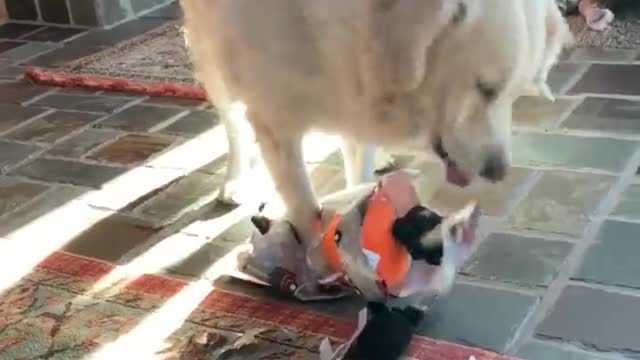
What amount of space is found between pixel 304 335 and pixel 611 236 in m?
0.69

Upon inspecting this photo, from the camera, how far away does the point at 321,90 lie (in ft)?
5.58

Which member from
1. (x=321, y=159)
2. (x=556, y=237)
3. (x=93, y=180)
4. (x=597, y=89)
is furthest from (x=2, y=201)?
(x=597, y=89)

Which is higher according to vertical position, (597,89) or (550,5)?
(550,5)

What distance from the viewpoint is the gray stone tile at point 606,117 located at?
248cm

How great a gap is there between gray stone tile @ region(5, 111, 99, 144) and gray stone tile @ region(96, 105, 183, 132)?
0.25 ft

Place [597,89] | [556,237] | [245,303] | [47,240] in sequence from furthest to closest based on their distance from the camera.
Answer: [597,89] → [47,240] → [556,237] → [245,303]

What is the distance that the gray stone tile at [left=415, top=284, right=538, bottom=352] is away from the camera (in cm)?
166

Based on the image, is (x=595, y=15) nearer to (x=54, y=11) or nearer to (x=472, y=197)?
(x=472, y=197)

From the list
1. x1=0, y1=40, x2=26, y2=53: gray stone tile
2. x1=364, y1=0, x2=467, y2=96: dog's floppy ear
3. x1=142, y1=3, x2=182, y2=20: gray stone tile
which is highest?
x1=364, y1=0, x2=467, y2=96: dog's floppy ear

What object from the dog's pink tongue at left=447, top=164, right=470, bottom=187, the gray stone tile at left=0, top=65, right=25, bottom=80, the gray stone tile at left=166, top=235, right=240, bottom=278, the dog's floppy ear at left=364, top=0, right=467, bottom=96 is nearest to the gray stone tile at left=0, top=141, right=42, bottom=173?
the gray stone tile at left=0, top=65, right=25, bottom=80

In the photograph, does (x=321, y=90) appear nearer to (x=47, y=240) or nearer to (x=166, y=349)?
(x=166, y=349)

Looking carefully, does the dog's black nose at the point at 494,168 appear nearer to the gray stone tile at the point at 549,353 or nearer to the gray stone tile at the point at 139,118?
the gray stone tile at the point at 549,353

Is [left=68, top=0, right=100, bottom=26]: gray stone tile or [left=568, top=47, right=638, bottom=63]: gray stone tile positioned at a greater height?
[left=68, top=0, right=100, bottom=26]: gray stone tile

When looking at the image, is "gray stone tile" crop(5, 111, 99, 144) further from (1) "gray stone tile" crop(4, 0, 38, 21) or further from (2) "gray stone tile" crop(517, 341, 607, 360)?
(2) "gray stone tile" crop(517, 341, 607, 360)
